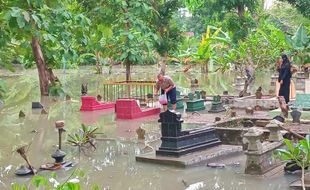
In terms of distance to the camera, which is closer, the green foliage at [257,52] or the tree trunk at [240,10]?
the green foliage at [257,52]

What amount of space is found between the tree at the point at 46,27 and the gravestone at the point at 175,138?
13.9 ft

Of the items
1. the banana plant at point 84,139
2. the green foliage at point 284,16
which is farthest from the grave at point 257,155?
the green foliage at point 284,16

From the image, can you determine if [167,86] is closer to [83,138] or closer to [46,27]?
[83,138]

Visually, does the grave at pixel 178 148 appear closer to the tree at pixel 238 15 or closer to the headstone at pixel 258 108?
the headstone at pixel 258 108

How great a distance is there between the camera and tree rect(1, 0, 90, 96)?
14.7 ft

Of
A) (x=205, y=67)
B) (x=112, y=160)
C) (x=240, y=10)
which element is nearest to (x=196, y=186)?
(x=112, y=160)

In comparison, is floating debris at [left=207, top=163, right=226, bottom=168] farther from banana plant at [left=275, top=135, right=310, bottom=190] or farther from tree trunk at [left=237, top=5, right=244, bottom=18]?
tree trunk at [left=237, top=5, right=244, bottom=18]

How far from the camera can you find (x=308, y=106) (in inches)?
571

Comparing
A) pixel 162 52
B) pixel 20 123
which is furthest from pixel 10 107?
pixel 162 52

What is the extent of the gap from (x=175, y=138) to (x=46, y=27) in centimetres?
564

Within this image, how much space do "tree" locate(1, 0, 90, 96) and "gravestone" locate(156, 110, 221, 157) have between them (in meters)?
4.24

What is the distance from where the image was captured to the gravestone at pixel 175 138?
1019cm

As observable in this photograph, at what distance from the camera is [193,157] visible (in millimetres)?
10094

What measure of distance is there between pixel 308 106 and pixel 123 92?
13.3m
